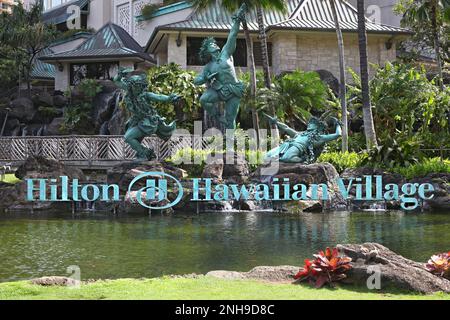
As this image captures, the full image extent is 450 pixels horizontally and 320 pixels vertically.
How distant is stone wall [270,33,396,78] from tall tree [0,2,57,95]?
1650 cm

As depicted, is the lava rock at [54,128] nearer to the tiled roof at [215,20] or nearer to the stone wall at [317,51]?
the tiled roof at [215,20]

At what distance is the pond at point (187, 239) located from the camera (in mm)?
9789

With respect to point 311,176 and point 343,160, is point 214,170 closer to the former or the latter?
point 311,176

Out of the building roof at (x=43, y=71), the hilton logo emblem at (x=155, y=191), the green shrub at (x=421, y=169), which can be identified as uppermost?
the building roof at (x=43, y=71)

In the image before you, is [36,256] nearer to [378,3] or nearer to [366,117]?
[366,117]

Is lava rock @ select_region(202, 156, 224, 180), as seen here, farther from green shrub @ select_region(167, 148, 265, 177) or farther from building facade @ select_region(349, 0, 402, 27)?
building facade @ select_region(349, 0, 402, 27)

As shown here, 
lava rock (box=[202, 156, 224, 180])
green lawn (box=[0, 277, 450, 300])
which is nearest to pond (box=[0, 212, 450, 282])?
green lawn (box=[0, 277, 450, 300])

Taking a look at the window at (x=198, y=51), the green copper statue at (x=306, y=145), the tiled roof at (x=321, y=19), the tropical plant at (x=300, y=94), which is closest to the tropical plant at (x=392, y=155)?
the green copper statue at (x=306, y=145)

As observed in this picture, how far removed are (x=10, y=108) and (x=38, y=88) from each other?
5.22 metres

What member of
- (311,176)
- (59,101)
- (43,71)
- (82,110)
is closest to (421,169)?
(311,176)

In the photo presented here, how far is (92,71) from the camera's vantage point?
4056 cm

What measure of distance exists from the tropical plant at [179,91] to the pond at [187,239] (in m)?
12.0

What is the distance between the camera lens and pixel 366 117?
24125 millimetres

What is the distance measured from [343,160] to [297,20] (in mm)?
14803
